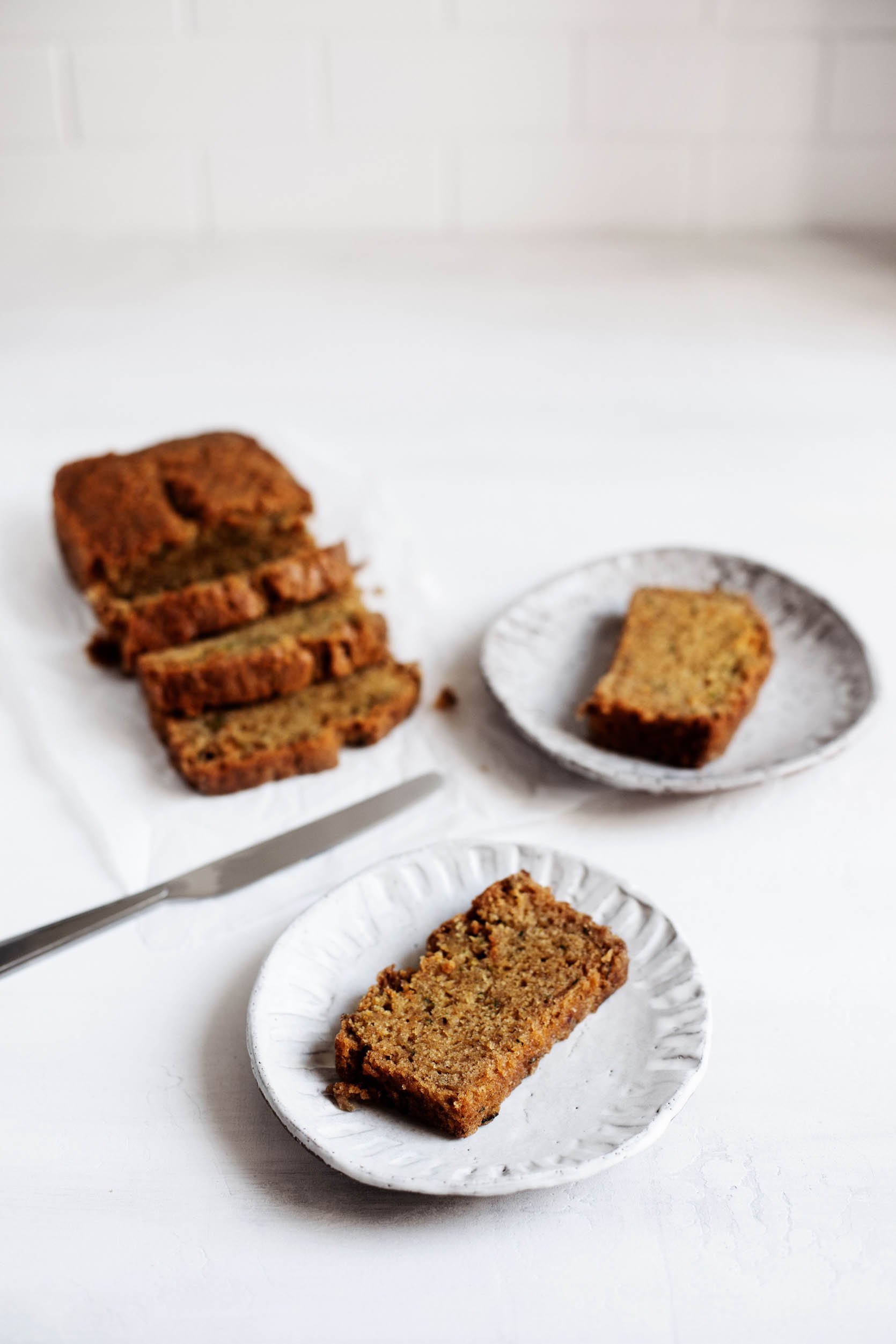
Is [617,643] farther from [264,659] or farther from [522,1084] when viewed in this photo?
[522,1084]

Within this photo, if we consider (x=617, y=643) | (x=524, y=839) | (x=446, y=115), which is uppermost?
(x=446, y=115)

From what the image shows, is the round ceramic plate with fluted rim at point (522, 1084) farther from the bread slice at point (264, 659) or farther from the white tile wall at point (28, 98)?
the white tile wall at point (28, 98)

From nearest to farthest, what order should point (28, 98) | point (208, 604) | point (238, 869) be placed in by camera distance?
1. point (238, 869)
2. point (208, 604)
3. point (28, 98)

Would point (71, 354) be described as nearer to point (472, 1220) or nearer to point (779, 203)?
point (779, 203)

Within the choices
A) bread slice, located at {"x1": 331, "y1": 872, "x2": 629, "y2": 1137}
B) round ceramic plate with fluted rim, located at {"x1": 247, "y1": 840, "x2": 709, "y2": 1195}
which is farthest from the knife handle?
bread slice, located at {"x1": 331, "y1": 872, "x2": 629, "y2": 1137}

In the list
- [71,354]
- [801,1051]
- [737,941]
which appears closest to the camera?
[801,1051]

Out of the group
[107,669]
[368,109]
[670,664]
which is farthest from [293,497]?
[368,109]

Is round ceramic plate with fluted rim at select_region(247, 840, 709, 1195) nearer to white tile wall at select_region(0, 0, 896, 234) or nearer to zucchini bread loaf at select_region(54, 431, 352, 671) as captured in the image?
zucchini bread loaf at select_region(54, 431, 352, 671)

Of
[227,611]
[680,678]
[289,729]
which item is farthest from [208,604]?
[680,678]
